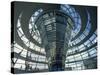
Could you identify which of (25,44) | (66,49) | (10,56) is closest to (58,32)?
(66,49)

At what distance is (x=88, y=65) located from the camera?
3.44 meters

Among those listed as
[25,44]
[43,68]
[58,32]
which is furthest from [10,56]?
[58,32]

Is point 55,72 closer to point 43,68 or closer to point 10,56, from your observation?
point 43,68

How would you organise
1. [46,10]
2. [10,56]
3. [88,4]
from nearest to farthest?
[10,56], [46,10], [88,4]

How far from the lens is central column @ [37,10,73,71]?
322cm

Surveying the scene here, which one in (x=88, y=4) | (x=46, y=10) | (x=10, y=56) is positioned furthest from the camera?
(x=88, y=4)

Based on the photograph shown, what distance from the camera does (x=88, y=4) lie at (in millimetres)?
3420

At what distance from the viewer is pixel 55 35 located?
10.7ft

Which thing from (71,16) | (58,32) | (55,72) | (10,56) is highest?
(71,16)

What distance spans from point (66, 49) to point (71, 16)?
459mm

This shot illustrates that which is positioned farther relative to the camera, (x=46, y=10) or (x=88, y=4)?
(x=88, y=4)

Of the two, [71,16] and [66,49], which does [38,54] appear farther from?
[71,16]

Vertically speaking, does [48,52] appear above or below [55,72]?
above

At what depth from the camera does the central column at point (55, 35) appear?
3.22 metres
